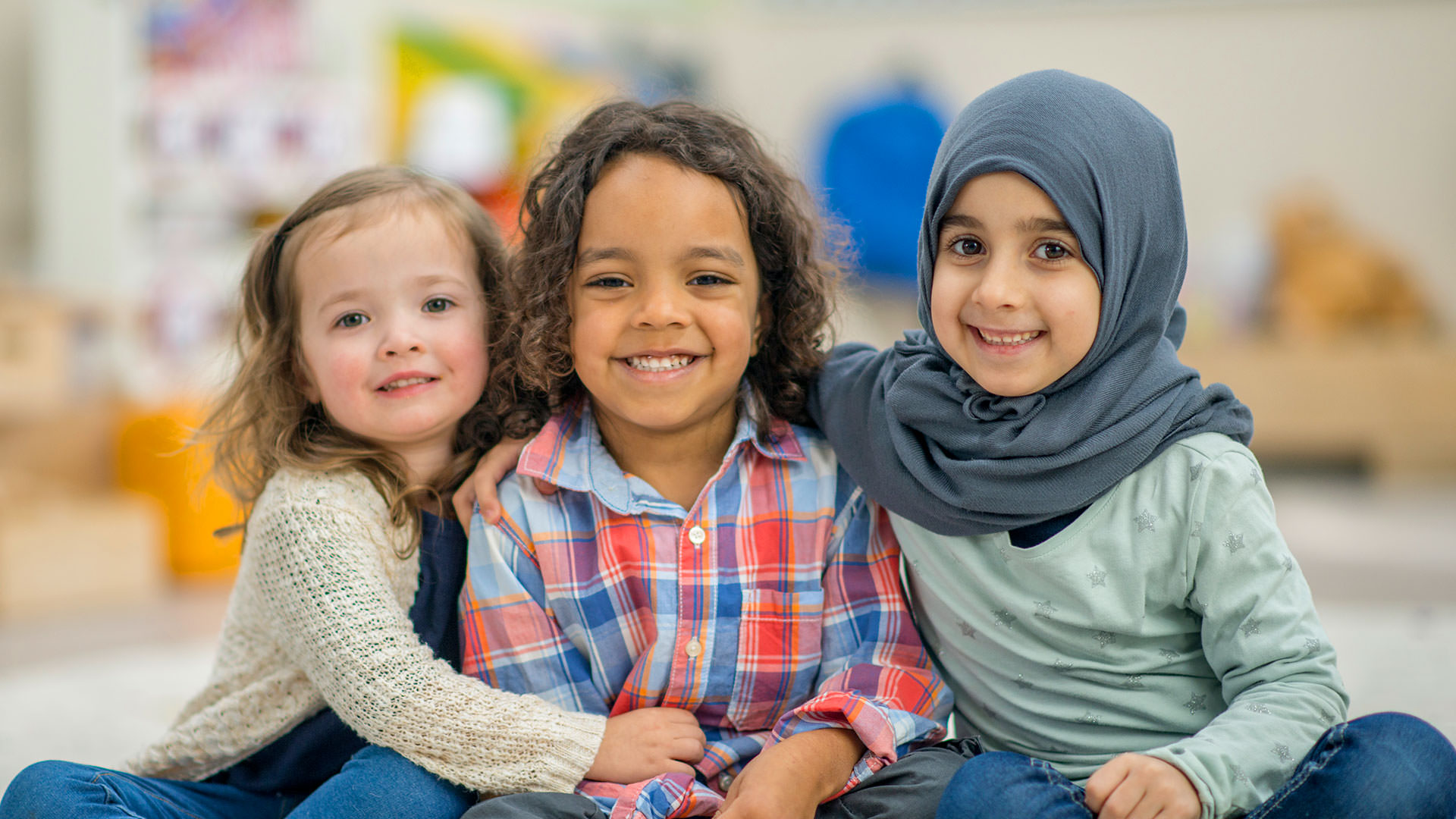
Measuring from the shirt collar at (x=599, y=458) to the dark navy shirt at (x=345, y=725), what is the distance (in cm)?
13

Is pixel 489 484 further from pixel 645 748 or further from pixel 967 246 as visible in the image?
pixel 967 246

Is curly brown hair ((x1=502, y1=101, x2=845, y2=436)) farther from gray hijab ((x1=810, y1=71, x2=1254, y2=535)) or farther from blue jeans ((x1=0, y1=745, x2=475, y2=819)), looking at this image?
blue jeans ((x1=0, y1=745, x2=475, y2=819))

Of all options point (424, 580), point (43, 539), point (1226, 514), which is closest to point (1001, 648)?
point (1226, 514)

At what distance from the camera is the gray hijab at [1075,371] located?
0.99 meters

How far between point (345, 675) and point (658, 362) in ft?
1.30

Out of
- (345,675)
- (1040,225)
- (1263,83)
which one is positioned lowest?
(345,675)

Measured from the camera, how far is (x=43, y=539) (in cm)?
256

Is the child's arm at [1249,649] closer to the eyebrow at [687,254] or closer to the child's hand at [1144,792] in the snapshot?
the child's hand at [1144,792]

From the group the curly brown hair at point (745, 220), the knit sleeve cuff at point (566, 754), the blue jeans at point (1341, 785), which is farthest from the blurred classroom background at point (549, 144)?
the blue jeans at point (1341, 785)

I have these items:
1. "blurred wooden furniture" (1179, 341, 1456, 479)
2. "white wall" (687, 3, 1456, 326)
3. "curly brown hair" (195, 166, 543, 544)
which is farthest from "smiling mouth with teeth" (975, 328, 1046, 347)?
"white wall" (687, 3, 1456, 326)

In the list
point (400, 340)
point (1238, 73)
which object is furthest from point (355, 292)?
point (1238, 73)

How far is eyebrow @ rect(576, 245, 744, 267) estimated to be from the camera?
1126 mm

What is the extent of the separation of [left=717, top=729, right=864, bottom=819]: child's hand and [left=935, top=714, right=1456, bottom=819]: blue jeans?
0.12 meters

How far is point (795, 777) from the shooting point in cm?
99
